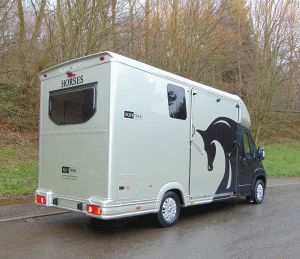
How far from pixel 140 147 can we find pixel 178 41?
473 inches

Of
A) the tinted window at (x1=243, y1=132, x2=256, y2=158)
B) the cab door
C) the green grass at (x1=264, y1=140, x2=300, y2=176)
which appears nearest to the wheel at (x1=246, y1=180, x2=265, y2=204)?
the cab door

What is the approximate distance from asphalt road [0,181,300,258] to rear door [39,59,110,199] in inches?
32.3

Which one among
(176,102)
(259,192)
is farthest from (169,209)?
(259,192)

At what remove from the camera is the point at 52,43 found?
15.5 metres

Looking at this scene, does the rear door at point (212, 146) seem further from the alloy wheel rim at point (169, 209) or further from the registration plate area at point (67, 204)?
the registration plate area at point (67, 204)

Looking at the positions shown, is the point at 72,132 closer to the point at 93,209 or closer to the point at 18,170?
the point at 93,209

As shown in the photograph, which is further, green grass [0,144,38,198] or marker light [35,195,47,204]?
green grass [0,144,38,198]

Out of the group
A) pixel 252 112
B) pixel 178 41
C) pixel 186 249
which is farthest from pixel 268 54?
pixel 186 249

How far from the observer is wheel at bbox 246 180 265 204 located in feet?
37.3

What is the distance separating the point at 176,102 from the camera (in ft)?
27.3

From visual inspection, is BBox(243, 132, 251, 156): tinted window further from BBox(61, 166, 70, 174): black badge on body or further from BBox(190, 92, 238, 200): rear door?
BBox(61, 166, 70, 174): black badge on body

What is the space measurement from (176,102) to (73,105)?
79.4 inches

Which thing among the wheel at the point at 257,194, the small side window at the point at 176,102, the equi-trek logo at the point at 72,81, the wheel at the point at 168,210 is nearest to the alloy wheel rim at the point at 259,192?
the wheel at the point at 257,194

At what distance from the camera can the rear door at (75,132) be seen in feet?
23.1
